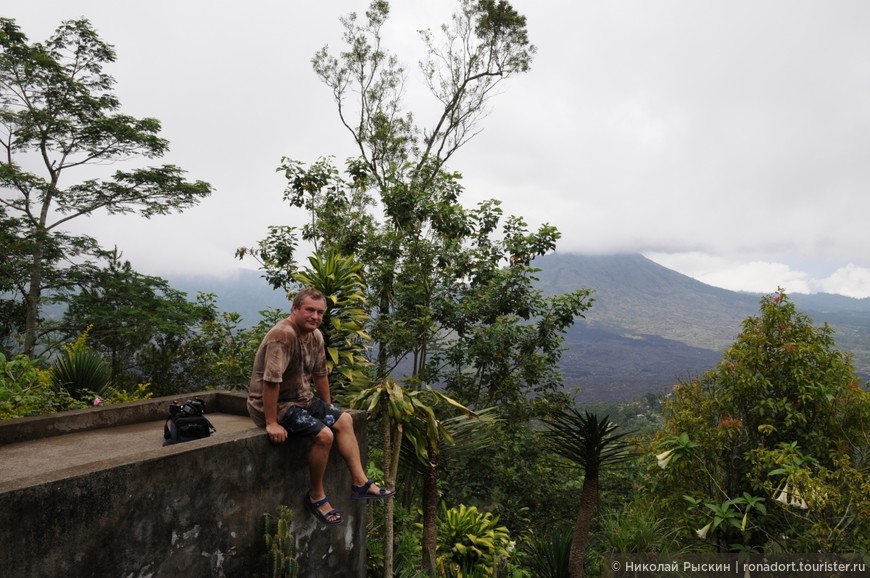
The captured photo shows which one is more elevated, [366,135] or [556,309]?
[366,135]

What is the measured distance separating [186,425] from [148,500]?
77cm

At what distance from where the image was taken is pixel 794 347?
5973 mm

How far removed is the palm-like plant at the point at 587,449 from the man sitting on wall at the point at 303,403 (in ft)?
8.88

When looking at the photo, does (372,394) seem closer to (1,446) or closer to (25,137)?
(1,446)

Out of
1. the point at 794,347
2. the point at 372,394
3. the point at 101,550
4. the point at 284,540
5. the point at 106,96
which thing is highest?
the point at 106,96

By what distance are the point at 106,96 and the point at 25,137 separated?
242 cm

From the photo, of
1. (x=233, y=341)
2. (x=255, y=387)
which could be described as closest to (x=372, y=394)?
(x=255, y=387)

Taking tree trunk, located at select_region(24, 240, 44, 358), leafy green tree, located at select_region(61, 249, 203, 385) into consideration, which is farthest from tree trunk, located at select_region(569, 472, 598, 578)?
tree trunk, located at select_region(24, 240, 44, 358)

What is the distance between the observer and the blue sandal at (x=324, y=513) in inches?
149

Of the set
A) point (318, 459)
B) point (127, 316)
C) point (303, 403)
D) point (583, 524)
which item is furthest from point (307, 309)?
point (127, 316)

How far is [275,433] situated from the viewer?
3.55 metres

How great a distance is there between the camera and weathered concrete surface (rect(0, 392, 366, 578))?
8.37ft

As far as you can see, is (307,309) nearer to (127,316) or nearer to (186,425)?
(186,425)

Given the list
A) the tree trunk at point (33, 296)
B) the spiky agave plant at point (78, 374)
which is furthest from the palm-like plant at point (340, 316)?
the tree trunk at point (33, 296)
